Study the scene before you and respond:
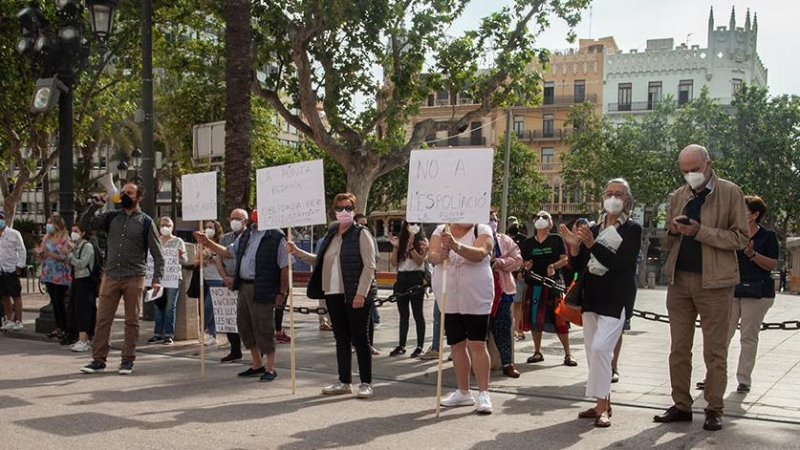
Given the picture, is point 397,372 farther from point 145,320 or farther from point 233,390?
point 145,320

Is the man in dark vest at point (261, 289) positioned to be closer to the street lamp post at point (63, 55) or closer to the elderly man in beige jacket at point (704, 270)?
the elderly man in beige jacket at point (704, 270)

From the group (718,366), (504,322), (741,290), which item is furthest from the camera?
(504,322)

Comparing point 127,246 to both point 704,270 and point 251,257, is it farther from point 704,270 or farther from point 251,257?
point 704,270

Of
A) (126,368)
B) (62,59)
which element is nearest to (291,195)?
(126,368)

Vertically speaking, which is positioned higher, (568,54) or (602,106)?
(568,54)

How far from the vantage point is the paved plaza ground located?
6.19 m

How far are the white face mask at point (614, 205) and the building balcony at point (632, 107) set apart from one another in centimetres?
5827

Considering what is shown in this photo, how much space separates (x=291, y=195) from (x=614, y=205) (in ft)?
10.7

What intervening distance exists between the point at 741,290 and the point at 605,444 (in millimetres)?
2758

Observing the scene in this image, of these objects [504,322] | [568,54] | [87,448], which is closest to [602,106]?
[568,54]

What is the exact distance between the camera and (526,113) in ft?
207

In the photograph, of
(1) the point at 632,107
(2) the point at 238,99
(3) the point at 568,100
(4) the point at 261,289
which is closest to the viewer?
(4) the point at 261,289

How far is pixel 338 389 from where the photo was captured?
8047 millimetres

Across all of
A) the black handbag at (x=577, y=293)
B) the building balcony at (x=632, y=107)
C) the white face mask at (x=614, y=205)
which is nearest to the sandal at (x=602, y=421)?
the black handbag at (x=577, y=293)
